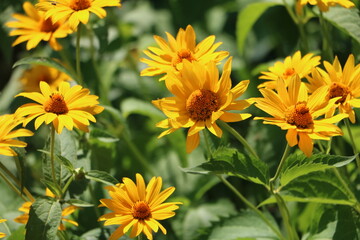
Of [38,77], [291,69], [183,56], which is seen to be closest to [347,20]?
[291,69]

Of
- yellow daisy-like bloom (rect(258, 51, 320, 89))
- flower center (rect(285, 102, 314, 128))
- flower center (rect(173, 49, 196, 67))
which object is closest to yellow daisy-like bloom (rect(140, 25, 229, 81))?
flower center (rect(173, 49, 196, 67))

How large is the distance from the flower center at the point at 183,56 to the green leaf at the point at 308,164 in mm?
316

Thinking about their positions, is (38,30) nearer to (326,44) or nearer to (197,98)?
(197,98)

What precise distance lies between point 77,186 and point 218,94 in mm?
446

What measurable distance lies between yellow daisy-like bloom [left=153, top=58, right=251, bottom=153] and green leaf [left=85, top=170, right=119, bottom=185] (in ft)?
0.57

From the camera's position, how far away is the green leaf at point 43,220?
1193mm

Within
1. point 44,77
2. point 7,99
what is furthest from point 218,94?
point 7,99

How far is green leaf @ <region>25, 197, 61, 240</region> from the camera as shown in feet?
3.92

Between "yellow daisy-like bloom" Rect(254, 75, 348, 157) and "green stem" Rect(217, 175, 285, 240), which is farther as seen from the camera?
"green stem" Rect(217, 175, 285, 240)

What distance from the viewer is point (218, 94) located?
1213mm

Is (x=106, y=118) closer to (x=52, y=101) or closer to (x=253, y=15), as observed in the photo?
(x=253, y=15)

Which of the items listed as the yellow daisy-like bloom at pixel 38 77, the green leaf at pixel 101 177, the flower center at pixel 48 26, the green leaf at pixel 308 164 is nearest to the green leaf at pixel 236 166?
the green leaf at pixel 308 164

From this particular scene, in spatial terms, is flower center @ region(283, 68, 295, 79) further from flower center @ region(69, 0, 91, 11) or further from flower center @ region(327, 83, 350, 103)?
flower center @ region(69, 0, 91, 11)

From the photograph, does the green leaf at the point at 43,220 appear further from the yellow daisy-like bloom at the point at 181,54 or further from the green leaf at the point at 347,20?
the green leaf at the point at 347,20
